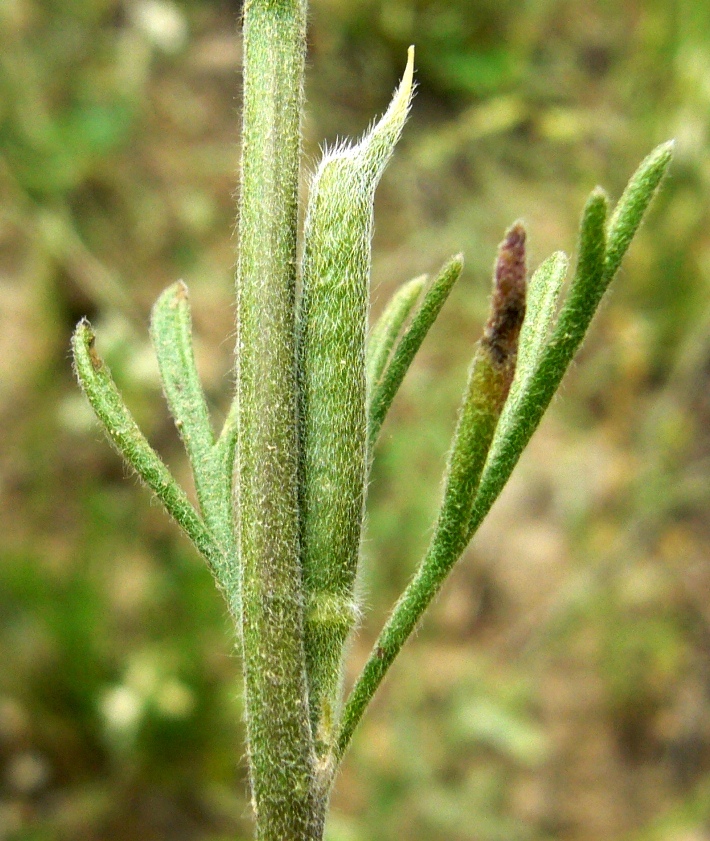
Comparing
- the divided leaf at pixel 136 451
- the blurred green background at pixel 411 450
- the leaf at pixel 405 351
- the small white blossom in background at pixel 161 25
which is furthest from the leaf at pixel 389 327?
the small white blossom in background at pixel 161 25

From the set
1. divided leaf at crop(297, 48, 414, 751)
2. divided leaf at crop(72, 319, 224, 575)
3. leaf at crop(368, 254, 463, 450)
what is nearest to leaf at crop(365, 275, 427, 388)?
leaf at crop(368, 254, 463, 450)

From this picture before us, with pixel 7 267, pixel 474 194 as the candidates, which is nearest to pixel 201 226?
pixel 7 267

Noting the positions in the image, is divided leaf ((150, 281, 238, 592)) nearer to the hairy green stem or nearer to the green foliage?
the green foliage

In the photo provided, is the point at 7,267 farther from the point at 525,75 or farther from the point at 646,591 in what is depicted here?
the point at 646,591

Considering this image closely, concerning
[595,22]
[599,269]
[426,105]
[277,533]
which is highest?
[595,22]

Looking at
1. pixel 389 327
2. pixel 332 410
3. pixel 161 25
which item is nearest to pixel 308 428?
pixel 332 410

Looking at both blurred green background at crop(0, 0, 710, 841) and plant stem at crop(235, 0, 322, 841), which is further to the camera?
blurred green background at crop(0, 0, 710, 841)
